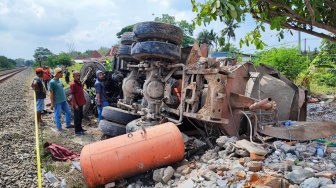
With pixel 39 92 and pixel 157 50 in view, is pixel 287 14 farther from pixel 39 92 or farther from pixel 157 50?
pixel 39 92

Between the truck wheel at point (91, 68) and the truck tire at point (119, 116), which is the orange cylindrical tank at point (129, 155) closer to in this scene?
the truck tire at point (119, 116)

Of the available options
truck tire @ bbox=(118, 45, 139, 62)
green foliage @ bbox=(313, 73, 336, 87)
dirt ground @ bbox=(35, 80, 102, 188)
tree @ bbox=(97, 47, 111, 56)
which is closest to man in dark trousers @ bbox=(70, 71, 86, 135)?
dirt ground @ bbox=(35, 80, 102, 188)

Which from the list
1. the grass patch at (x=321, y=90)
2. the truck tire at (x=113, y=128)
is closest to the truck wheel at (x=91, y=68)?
the truck tire at (x=113, y=128)

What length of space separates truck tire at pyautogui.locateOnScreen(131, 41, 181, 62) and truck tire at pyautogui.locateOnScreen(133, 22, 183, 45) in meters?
0.12

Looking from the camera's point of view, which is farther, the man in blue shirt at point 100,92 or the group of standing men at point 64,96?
the man in blue shirt at point 100,92

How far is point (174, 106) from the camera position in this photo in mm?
5441

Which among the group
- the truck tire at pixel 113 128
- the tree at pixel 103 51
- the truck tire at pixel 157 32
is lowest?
the truck tire at pixel 113 128

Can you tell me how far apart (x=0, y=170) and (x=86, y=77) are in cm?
492

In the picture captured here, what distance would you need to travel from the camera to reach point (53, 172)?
15.4 feet

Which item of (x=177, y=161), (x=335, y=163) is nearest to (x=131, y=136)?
(x=177, y=161)

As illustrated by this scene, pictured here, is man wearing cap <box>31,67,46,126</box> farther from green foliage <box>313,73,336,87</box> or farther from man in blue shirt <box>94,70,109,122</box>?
green foliage <box>313,73,336,87</box>

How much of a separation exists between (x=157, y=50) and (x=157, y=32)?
312 millimetres

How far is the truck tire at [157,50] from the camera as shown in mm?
5090

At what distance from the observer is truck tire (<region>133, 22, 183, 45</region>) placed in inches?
200
